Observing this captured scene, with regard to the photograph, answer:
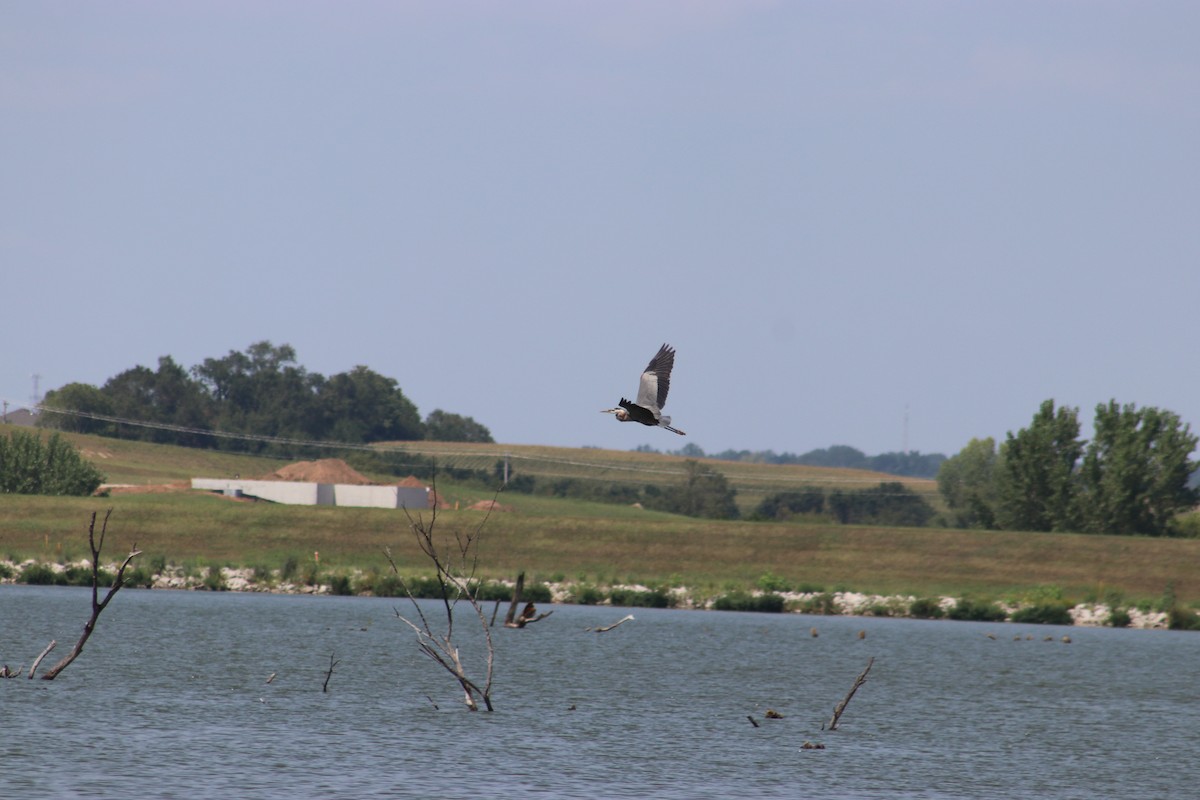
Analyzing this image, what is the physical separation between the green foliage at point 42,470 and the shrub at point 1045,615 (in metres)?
75.3

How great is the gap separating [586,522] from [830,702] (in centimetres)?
6902

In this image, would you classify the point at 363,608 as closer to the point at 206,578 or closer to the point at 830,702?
the point at 206,578

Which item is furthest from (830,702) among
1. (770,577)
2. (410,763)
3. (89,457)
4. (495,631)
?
(89,457)

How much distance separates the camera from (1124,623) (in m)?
90.4

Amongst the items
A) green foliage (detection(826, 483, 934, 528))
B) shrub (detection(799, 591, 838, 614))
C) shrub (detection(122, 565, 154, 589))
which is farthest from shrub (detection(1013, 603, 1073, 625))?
green foliage (detection(826, 483, 934, 528))

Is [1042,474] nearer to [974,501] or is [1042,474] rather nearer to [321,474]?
[974,501]

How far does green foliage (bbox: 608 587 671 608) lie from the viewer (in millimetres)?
93669

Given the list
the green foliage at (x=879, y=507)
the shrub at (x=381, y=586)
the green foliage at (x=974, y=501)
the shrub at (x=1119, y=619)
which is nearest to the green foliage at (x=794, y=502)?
the green foliage at (x=879, y=507)

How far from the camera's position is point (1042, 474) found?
130 meters

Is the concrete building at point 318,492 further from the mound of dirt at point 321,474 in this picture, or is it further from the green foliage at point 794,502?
the green foliage at point 794,502

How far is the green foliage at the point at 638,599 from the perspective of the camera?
93.7 m

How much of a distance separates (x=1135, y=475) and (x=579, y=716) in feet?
307

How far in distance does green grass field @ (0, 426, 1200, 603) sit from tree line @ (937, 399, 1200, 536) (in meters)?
13.4

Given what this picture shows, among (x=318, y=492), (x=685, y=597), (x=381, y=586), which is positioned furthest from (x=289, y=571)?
(x=318, y=492)
